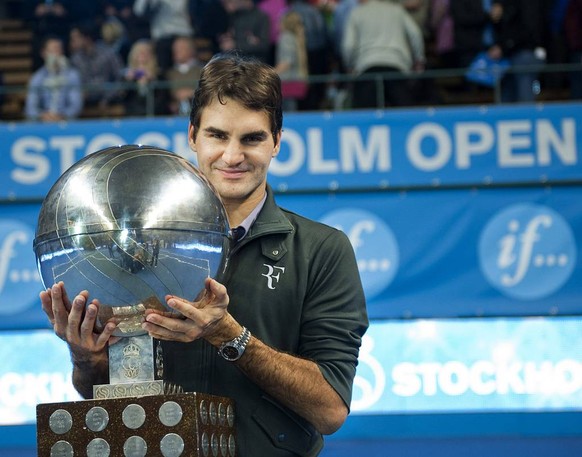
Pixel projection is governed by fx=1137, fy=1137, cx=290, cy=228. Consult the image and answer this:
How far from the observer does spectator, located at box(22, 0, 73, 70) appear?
35.0ft

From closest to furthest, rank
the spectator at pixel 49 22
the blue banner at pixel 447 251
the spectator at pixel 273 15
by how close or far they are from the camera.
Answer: the blue banner at pixel 447 251
the spectator at pixel 273 15
the spectator at pixel 49 22

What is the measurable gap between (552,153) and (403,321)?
5.67ft

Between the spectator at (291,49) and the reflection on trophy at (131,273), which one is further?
the spectator at (291,49)

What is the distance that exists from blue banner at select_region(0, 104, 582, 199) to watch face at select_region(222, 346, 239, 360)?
226 inches

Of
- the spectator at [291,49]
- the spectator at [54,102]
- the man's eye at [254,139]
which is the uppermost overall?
the spectator at [291,49]

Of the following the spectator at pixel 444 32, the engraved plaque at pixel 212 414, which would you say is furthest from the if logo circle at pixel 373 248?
the engraved plaque at pixel 212 414

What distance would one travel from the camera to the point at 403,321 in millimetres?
8078

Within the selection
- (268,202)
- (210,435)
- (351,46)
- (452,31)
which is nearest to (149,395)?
(210,435)

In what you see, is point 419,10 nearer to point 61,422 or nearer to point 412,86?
point 412,86

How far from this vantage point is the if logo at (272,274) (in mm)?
2953

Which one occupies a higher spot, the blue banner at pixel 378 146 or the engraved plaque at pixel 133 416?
the blue banner at pixel 378 146

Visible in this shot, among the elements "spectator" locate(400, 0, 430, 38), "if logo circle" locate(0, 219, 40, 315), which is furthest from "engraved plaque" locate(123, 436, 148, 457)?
"spectator" locate(400, 0, 430, 38)

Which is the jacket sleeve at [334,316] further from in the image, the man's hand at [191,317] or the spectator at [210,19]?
the spectator at [210,19]

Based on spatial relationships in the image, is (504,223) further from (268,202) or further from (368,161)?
(268,202)
